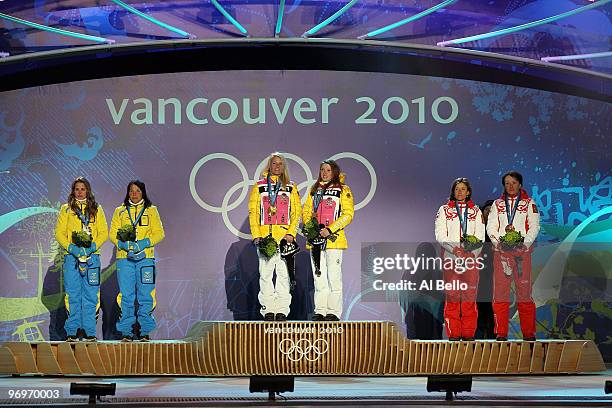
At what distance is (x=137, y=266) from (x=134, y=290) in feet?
0.90

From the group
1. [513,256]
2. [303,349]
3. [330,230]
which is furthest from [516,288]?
[303,349]

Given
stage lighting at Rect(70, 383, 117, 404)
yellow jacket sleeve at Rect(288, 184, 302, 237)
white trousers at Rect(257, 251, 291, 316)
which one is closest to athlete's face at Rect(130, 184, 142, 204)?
white trousers at Rect(257, 251, 291, 316)

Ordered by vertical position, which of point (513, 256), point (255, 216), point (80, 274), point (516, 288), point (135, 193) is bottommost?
point (516, 288)

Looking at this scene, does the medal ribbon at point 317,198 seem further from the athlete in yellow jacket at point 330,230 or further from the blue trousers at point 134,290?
the blue trousers at point 134,290

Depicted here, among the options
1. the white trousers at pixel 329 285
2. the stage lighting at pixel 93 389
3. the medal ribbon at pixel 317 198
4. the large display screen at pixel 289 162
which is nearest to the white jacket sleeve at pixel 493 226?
the large display screen at pixel 289 162

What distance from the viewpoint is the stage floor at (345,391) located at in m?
8.30

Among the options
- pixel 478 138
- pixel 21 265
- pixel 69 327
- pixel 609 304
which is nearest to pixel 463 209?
pixel 478 138

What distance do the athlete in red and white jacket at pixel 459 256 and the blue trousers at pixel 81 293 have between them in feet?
12.5

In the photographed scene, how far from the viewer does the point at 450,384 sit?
338 inches

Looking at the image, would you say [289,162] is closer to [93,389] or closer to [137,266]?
[137,266]

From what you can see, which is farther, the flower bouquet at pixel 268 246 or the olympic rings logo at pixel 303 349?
the flower bouquet at pixel 268 246

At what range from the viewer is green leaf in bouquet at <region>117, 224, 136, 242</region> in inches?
448

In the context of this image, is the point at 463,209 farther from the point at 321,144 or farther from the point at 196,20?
the point at 196,20

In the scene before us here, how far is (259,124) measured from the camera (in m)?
13.1
